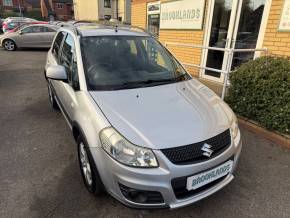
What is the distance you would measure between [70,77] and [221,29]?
4.43 meters

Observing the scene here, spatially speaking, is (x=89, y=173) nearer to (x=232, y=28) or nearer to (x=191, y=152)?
(x=191, y=152)

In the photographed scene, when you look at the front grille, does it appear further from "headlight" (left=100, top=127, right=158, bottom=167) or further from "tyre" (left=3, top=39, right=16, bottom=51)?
"tyre" (left=3, top=39, right=16, bottom=51)

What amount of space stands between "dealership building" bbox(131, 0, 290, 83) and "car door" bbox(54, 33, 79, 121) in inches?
99.7

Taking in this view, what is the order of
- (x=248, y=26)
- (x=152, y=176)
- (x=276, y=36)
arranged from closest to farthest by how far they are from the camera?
(x=152, y=176)
(x=276, y=36)
(x=248, y=26)

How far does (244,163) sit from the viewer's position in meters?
2.99

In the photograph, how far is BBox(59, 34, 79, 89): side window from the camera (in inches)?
105

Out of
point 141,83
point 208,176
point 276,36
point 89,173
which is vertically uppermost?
point 276,36

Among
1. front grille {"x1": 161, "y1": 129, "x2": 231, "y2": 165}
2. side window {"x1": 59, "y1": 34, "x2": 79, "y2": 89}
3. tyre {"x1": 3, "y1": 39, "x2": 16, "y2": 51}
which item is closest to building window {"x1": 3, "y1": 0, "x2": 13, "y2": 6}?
tyre {"x1": 3, "y1": 39, "x2": 16, "y2": 51}

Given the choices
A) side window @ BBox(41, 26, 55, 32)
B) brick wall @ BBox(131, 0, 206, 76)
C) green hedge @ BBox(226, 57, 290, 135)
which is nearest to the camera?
green hedge @ BBox(226, 57, 290, 135)

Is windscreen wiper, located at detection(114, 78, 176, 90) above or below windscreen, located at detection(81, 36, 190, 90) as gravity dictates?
below

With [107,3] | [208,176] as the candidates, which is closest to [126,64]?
[208,176]

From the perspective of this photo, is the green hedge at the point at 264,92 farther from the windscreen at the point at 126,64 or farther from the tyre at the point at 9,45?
the tyre at the point at 9,45

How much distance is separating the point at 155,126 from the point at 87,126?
68cm

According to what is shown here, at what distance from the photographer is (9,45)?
1302 centimetres
